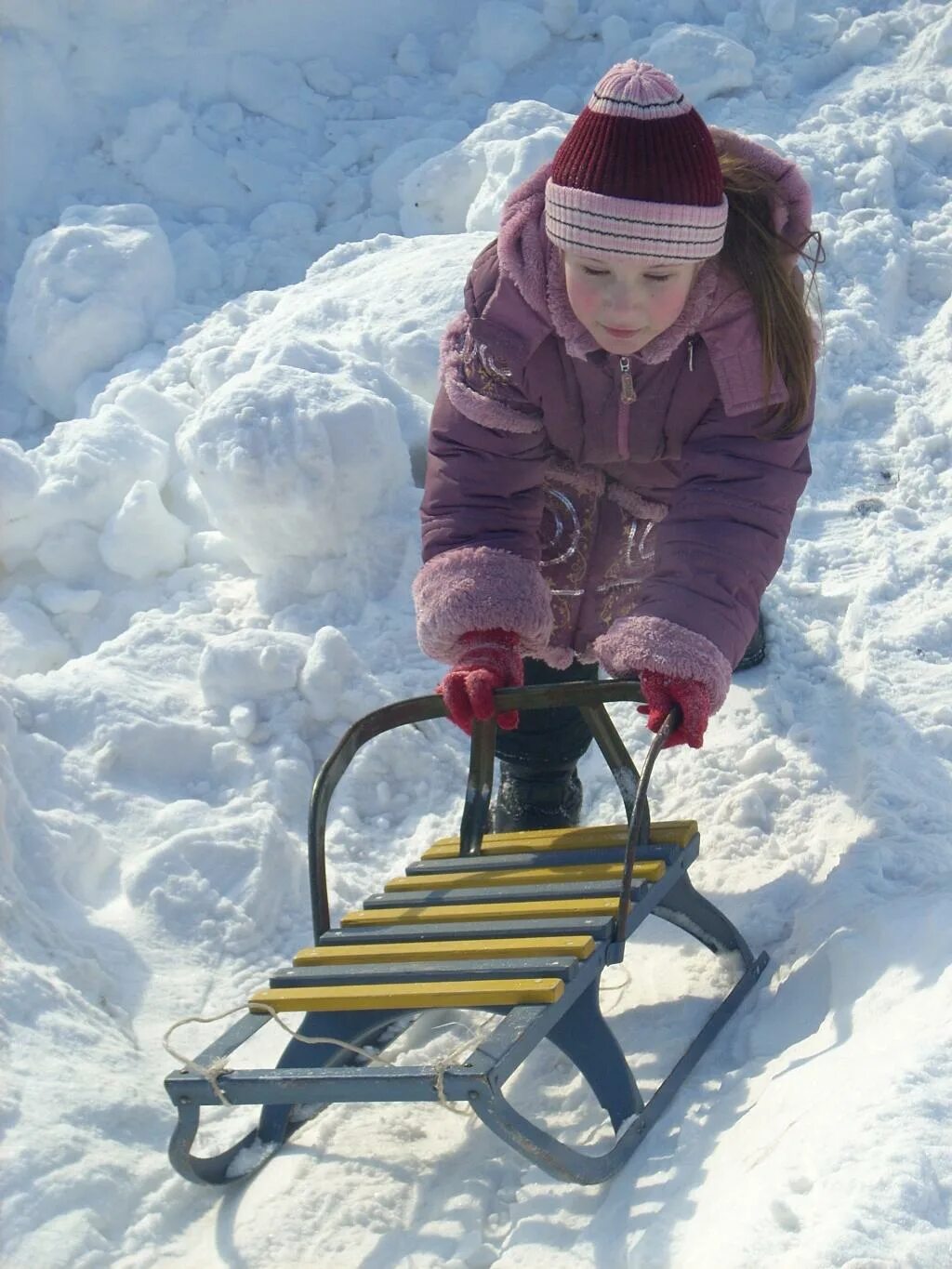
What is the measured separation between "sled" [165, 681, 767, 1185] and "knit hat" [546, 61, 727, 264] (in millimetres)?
614

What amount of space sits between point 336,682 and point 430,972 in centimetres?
108

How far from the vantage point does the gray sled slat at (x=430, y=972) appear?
6.35 ft

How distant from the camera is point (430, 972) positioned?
1983 millimetres

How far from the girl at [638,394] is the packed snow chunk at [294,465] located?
0.77m

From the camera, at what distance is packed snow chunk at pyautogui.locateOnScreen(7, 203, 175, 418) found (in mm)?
4160

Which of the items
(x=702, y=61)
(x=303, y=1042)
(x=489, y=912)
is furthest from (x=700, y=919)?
(x=702, y=61)

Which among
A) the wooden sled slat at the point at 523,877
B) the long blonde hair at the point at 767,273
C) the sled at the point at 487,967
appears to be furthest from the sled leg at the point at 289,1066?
the long blonde hair at the point at 767,273

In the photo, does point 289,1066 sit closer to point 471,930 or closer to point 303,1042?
point 303,1042

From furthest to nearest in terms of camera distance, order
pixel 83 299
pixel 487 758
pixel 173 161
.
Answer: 1. pixel 173 161
2. pixel 83 299
3. pixel 487 758

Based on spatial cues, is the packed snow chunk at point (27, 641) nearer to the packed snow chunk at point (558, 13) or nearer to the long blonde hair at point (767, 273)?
the long blonde hair at point (767, 273)

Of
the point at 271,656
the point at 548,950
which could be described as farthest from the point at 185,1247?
the point at 271,656

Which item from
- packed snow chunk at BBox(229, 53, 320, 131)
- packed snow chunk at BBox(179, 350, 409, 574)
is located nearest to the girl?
packed snow chunk at BBox(179, 350, 409, 574)

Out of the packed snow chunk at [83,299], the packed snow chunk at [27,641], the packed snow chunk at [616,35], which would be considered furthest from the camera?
the packed snow chunk at [616,35]

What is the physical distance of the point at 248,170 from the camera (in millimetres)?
4777
